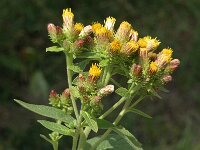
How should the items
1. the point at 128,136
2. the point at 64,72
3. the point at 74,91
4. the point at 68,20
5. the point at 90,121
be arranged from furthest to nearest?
the point at 64,72 < the point at 68,20 < the point at 74,91 < the point at 128,136 < the point at 90,121

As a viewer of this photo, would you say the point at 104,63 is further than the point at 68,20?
No

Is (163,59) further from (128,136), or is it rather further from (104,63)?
(128,136)

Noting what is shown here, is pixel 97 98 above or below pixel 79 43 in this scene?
below

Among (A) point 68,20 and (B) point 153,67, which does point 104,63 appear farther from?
(A) point 68,20

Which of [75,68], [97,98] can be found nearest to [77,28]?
[75,68]

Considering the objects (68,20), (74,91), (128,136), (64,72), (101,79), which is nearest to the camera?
(128,136)

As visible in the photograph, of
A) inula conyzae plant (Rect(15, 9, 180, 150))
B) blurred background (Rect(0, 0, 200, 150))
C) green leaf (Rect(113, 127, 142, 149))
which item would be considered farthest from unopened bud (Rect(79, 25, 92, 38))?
blurred background (Rect(0, 0, 200, 150))

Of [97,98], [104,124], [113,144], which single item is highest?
[97,98]
